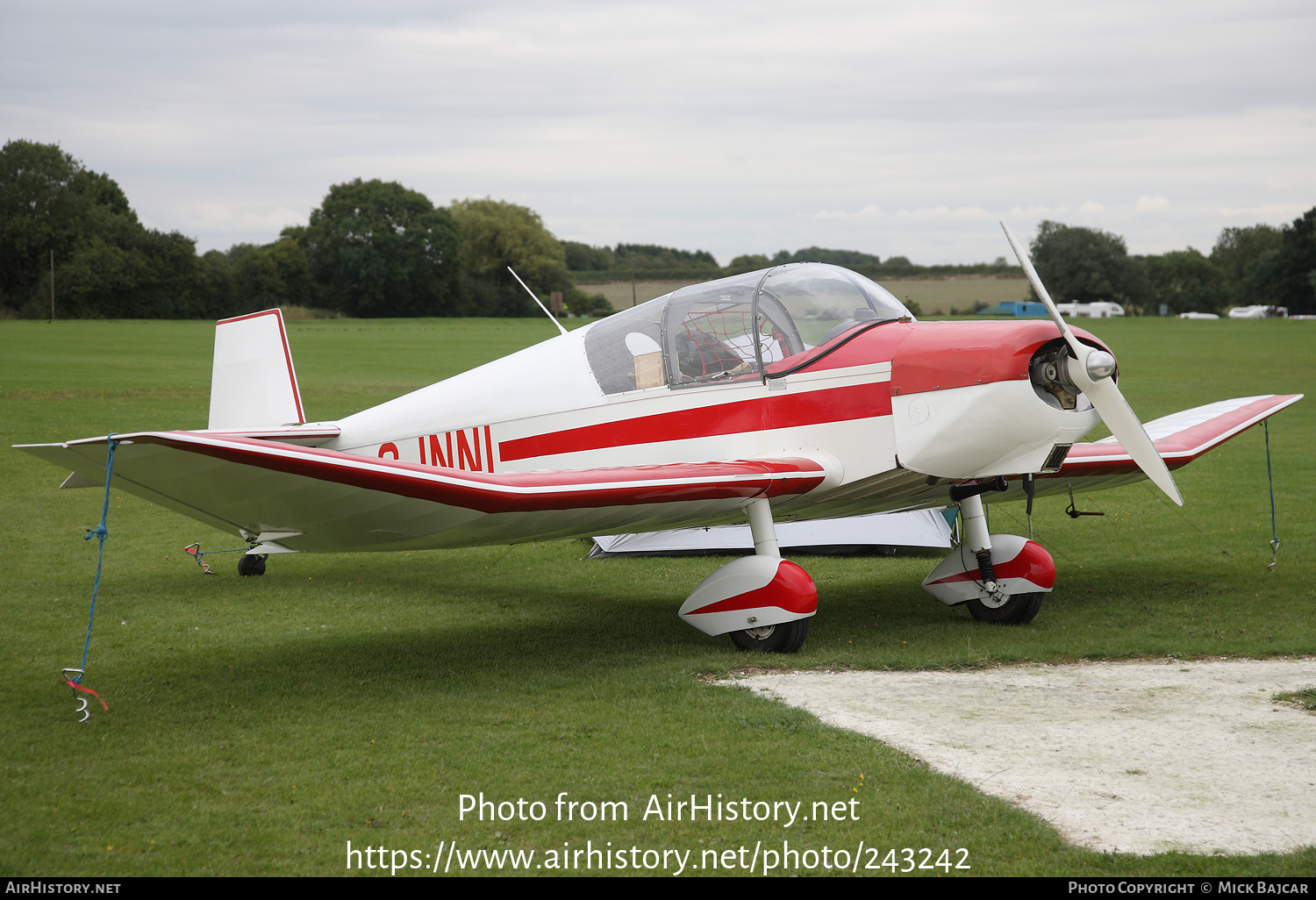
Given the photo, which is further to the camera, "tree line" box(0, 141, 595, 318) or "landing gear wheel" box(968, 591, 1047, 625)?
"tree line" box(0, 141, 595, 318)

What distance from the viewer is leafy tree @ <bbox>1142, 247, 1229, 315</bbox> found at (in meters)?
110

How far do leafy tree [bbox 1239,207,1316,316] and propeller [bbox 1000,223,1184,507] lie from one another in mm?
100154

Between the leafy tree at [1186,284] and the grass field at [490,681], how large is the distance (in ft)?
361

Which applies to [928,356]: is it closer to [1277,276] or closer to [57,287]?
[57,287]

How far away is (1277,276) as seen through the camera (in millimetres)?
98250

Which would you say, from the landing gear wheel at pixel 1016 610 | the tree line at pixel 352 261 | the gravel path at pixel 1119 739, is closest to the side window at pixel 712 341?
the gravel path at pixel 1119 739

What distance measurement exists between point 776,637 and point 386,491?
2.65 m

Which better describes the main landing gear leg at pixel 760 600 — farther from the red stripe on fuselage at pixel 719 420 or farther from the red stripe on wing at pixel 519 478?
the red stripe on fuselage at pixel 719 420

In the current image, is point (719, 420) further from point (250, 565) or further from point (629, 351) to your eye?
point (250, 565)

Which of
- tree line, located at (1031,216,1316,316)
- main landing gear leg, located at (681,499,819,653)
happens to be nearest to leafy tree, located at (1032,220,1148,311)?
tree line, located at (1031,216,1316,316)

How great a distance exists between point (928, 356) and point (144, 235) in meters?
83.2

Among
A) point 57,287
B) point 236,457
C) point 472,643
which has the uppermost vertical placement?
point 57,287

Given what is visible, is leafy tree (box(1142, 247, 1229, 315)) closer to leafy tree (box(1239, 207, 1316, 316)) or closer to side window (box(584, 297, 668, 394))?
leafy tree (box(1239, 207, 1316, 316))

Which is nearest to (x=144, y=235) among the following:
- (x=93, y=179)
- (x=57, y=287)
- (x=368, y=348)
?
(x=57, y=287)
